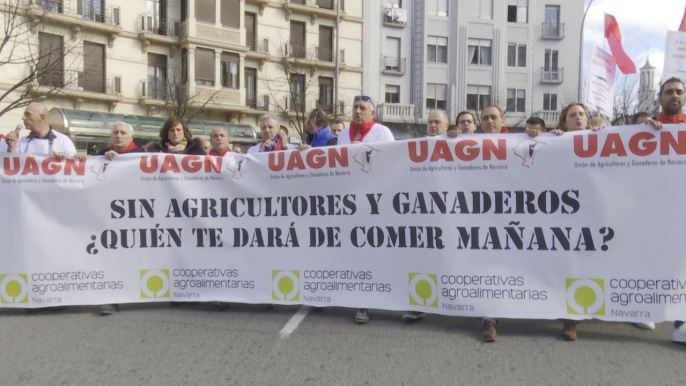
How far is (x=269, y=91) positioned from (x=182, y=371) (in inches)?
1322

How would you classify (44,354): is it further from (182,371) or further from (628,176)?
(628,176)

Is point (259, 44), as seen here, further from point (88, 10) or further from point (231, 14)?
point (88, 10)

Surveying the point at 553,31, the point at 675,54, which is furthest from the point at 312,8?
the point at 675,54

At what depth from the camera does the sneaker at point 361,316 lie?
17.6 feet

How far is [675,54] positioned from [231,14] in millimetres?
28658

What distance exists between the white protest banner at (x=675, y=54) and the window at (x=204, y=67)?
89.8 feet

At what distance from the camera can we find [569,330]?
488 centimetres

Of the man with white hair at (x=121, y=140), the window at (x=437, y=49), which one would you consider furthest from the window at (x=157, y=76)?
the man with white hair at (x=121, y=140)

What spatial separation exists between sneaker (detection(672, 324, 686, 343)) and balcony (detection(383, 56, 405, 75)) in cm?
3700

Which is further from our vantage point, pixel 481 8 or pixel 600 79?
pixel 481 8

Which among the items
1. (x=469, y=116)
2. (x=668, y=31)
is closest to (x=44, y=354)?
(x=469, y=116)

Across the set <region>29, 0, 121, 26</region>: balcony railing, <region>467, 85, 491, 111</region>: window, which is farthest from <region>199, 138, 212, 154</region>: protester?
<region>467, 85, 491, 111</region>: window

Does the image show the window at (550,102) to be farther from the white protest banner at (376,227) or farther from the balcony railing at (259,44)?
the white protest banner at (376,227)

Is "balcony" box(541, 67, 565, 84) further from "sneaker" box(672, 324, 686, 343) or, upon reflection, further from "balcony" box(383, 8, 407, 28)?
"sneaker" box(672, 324, 686, 343)
